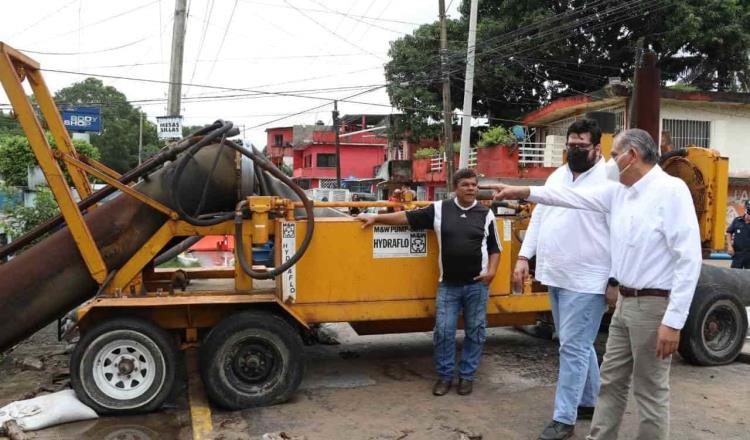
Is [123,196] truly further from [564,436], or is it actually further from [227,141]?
[564,436]

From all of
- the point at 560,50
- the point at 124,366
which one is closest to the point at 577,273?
the point at 124,366

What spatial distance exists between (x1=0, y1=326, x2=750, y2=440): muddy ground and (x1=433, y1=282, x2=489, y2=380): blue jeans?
26 cm

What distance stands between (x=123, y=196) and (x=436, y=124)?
85.9 ft

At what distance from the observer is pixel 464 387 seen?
17.8 ft

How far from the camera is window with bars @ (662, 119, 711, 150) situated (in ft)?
74.5

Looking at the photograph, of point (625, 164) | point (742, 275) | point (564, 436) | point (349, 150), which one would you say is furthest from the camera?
point (349, 150)

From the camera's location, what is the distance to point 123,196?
556cm

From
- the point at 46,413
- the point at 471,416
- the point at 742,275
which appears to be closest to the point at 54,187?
the point at 46,413

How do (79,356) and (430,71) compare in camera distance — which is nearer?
(79,356)

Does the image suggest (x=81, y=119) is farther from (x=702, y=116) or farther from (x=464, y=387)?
(x=702, y=116)

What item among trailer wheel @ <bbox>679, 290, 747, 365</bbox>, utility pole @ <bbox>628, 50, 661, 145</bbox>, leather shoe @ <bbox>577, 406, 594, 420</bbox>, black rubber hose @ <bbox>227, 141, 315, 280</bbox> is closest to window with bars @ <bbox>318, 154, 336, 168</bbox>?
utility pole @ <bbox>628, 50, 661, 145</bbox>

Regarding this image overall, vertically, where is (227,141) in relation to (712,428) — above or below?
above

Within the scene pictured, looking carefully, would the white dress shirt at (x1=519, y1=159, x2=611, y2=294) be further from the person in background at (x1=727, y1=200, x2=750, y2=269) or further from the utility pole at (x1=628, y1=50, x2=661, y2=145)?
the person in background at (x1=727, y1=200, x2=750, y2=269)

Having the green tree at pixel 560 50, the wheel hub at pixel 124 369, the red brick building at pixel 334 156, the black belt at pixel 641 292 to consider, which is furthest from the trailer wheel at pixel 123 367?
the red brick building at pixel 334 156
